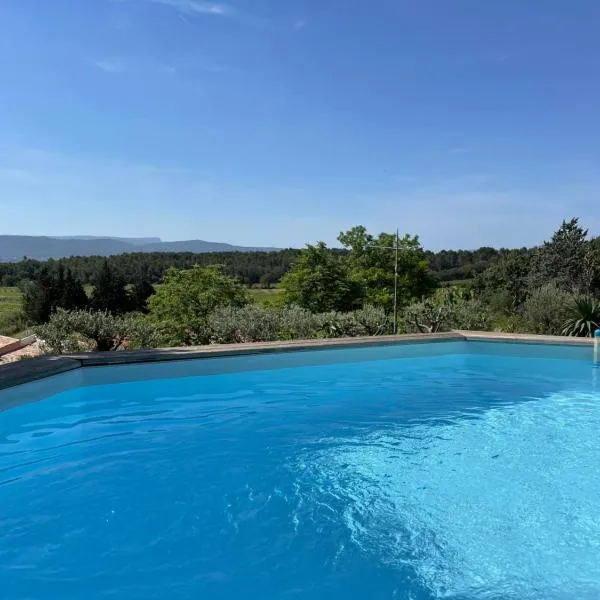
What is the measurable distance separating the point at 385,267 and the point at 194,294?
14000 millimetres

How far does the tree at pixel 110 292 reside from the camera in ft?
155

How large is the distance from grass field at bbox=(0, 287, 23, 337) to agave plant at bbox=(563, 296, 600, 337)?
136 ft

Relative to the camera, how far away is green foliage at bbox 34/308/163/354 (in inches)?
313

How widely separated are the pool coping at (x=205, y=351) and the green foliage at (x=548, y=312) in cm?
158

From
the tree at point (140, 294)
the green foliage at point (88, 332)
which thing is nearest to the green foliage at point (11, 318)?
the tree at point (140, 294)

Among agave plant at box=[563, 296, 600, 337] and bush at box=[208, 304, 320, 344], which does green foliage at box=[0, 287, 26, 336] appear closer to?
bush at box=[208, 304, 320, 344]

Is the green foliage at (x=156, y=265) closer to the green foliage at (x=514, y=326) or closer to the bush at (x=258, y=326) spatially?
the green foliage at (x=514, y=326)

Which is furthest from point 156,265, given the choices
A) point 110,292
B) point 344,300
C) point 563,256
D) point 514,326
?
point 514,326

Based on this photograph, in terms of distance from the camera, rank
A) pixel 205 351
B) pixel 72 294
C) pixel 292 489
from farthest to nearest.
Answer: pixel 72 294, pixel 205 351, pixel 292 489

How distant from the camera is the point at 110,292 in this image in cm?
4825

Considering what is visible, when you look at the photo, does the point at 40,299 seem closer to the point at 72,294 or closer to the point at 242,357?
the point at 72,294

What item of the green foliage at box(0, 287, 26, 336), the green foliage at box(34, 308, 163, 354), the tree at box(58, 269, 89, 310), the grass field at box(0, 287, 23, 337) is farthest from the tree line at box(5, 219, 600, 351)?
the grass field at box(0, 287, 23, 337)

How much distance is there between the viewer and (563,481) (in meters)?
4.32

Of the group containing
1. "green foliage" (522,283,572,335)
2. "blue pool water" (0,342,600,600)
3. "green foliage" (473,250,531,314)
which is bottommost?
"blue pool water" (0,342,600,600)
